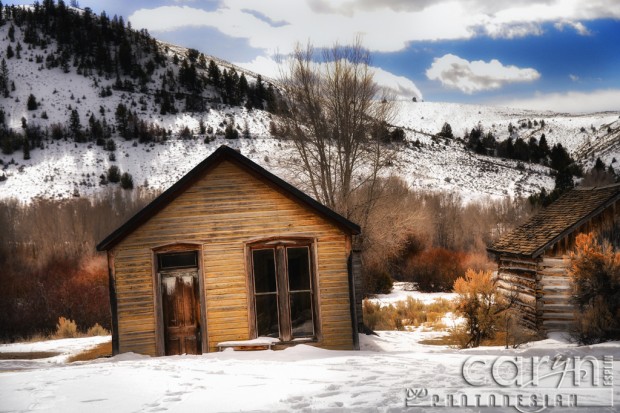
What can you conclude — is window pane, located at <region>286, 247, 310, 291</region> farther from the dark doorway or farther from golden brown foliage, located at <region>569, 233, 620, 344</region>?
golden brown foliage, located at <region>569, 233, 620, 344</region>

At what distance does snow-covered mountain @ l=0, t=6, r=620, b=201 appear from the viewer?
174 feet

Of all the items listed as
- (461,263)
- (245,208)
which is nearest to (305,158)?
(461,263)

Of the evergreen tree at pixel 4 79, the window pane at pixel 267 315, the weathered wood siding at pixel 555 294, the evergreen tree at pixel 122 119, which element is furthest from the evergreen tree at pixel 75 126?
the weathered wood siding at pixel 555 294

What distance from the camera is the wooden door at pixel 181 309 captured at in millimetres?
10727

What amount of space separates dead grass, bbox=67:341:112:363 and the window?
5513mm

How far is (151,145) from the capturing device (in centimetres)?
6056

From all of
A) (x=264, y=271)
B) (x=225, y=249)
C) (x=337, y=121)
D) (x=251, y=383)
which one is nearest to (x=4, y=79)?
(x=337, y=121)

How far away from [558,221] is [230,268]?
11.2 m

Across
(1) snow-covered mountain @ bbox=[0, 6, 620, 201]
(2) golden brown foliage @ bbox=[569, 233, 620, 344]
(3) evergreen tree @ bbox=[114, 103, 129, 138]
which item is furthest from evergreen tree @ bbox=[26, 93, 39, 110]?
(2) golden brown foliage @ bbox=[569, 233, 620, 344]

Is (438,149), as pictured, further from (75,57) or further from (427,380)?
(427,380)

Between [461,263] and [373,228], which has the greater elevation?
[373,228]

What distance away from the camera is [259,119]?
68562mm

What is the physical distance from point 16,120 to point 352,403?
71.2 m

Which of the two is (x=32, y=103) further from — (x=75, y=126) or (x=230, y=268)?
(x=230, y=268)
